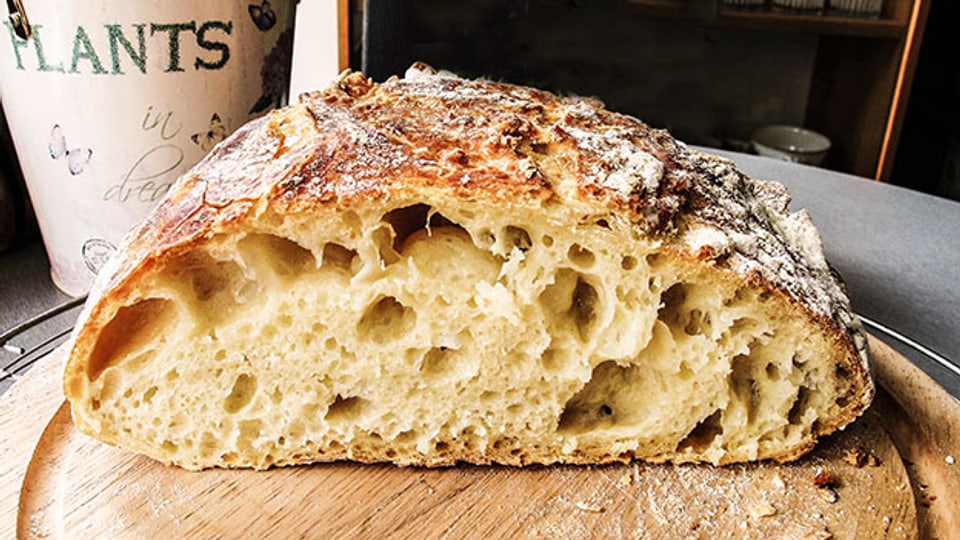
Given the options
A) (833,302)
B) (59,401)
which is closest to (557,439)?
(833,302)

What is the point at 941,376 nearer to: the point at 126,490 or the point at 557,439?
the point at 557,439

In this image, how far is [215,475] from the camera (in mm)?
1243

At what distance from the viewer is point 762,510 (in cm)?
119

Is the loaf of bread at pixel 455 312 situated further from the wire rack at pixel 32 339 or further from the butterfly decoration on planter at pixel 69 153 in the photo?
the butterfly decoration on planter at pixel 69 153

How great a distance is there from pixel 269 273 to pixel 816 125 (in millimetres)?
3881

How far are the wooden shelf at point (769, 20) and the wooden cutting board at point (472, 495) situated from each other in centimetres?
276

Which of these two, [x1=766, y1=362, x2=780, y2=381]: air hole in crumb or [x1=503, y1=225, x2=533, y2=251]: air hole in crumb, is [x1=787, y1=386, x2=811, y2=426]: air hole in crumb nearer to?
[x1=766, y1=362, x2=780, y2=381]: air hole in crumb

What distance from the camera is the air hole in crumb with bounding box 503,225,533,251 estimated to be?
45.3 inches

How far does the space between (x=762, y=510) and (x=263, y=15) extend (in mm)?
1213

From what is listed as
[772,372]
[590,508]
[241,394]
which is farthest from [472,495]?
[772,372]

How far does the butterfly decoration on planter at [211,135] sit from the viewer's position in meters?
1.62

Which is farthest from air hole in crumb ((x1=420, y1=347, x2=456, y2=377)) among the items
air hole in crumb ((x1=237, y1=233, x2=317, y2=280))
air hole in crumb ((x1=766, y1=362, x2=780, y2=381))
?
air hole in crumb ((x1=766, y1=362, x2=780, y2=381))

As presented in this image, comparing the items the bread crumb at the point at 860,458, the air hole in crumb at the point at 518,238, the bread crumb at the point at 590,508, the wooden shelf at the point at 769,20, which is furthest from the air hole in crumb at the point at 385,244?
the wooden shelf at the point at 769,20

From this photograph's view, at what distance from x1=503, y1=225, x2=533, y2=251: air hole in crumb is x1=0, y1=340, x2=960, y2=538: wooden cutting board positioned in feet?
Answer: 1.18
